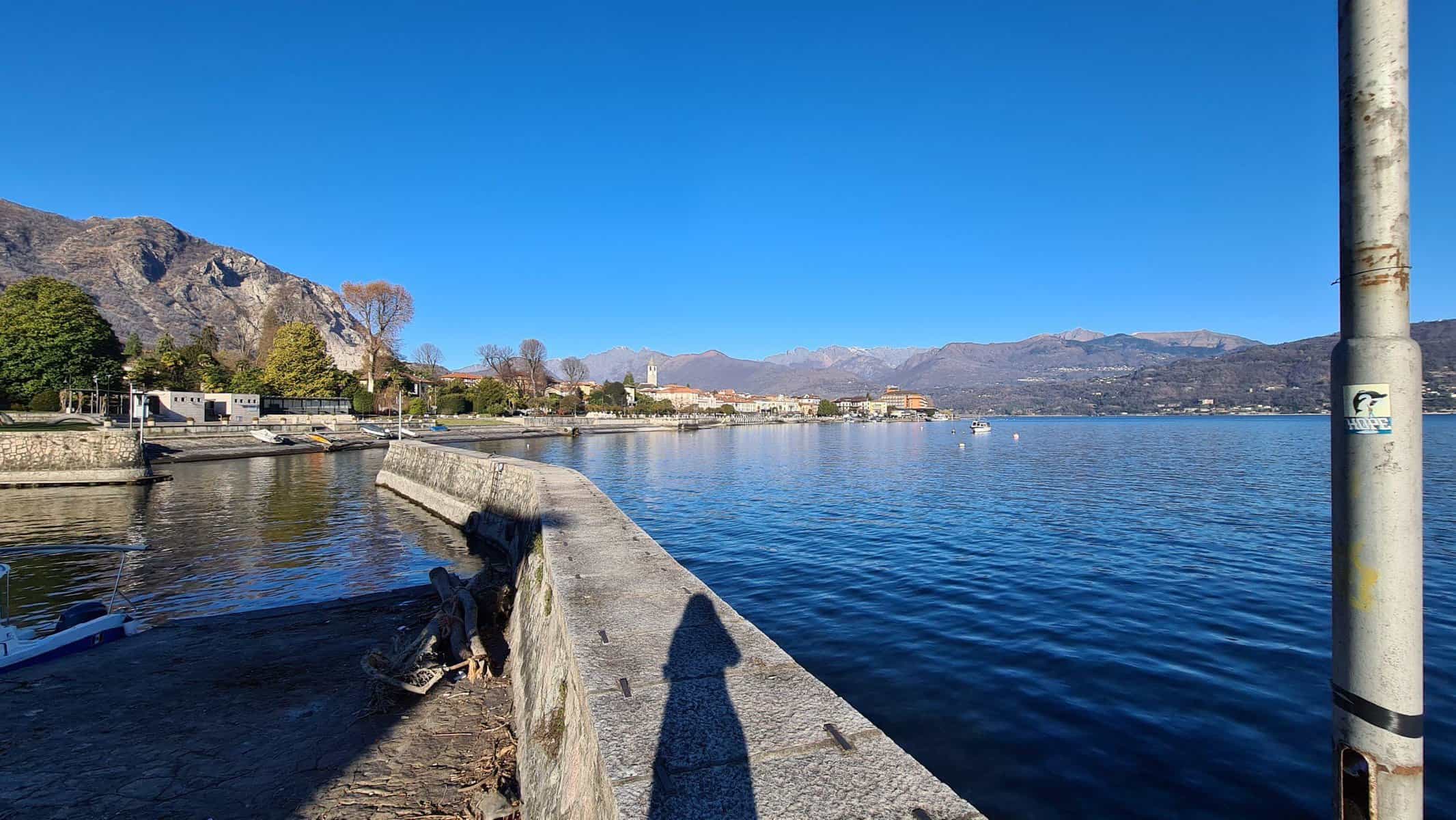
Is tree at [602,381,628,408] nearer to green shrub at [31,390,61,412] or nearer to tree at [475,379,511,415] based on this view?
tree at [475,379,511,415]

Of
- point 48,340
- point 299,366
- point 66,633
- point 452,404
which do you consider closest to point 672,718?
point 66,633

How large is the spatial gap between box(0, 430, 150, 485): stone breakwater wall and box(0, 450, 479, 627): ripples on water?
4.16 feet

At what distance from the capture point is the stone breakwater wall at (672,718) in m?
→ 3.37

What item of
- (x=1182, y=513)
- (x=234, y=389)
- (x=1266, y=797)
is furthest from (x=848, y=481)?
(x=234, y=389)

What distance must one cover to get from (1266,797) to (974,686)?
2.93 meters

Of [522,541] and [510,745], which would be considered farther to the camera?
[522,541]

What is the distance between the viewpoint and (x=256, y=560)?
16781 mm

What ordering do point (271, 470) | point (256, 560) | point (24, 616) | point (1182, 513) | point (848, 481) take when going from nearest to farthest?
point (24, 616) < point (256, 560) < point (1182, 513) < point (848, 481) < point (271, 470)

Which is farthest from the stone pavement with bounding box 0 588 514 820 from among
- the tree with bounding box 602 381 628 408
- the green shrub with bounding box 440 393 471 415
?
the tree with bounding box 602 381 628 408

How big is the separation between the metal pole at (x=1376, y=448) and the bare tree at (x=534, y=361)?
13880cm

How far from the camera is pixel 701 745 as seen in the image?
12.9 ft

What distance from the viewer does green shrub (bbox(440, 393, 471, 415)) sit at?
314ft

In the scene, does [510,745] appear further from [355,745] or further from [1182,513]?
[1182,513]

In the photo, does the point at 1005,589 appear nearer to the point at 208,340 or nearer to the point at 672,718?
the point at 672,718
